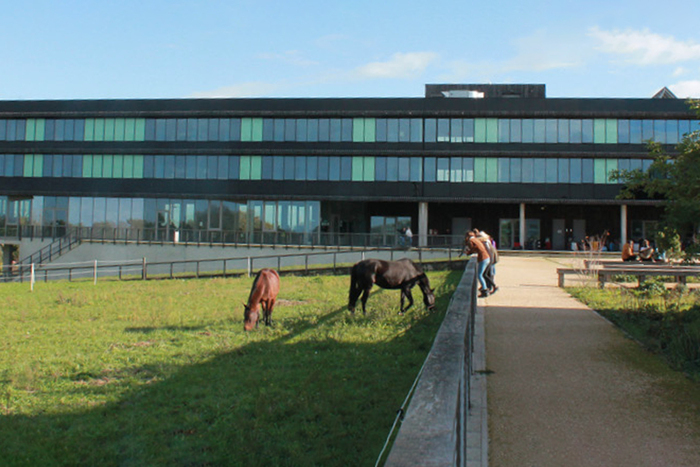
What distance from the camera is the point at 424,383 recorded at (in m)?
2.38

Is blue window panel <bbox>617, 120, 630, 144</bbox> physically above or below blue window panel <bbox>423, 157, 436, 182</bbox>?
above

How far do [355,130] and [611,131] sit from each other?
18.9 meters

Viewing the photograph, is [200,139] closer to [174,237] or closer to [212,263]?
[174,237]

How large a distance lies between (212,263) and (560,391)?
1409 inches

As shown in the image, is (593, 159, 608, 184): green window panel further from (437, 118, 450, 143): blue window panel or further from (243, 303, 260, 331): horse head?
(243, 303, 260, 331): horse head

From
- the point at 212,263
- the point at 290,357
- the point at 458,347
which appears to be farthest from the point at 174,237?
the point at 458,347

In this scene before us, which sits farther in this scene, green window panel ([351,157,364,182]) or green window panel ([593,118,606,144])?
green window panel ([351,157,364,182])

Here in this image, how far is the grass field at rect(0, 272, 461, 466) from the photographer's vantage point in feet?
18.4

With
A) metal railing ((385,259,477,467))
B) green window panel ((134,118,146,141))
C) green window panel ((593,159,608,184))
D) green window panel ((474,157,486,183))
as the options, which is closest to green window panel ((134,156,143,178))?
green window panel ((134,118,146,141))

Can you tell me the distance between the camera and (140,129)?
A: 50.0 m

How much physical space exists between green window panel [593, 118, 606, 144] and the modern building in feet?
0.34

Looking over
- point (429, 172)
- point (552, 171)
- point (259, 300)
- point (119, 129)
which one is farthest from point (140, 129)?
point (259, 300)

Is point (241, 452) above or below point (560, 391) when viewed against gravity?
below

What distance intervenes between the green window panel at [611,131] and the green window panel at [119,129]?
123ft
